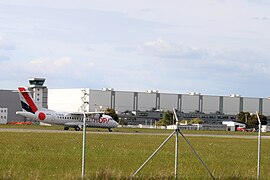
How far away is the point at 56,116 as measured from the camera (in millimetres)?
81938

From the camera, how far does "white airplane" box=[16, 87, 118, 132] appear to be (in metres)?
80.8

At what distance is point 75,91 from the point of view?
152000mm

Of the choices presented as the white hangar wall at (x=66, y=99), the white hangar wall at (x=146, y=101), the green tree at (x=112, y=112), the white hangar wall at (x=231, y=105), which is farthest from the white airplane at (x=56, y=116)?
the white hangar wall at (x=231, y=105)

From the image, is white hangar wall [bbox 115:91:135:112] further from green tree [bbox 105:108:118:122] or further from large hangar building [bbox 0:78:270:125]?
green tree [bbox 105:108:118:122]

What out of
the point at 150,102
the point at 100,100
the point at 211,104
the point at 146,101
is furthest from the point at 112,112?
the point at 211,104

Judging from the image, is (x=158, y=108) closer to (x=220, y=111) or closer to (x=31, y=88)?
(x=220, y=111)

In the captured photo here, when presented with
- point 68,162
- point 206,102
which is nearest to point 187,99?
point 206,102

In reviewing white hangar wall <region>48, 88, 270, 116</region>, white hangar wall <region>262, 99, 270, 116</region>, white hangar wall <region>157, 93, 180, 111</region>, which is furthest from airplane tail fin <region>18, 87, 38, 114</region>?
white hangar wall <region>262, 99, 270, 116</region>

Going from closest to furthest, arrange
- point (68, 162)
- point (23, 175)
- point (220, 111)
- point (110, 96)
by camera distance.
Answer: point (23, 175) < point (68, 162) < point (110, 96) < point (220, 111)

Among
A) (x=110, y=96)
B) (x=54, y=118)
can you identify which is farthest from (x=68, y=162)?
(x=110, y=96)

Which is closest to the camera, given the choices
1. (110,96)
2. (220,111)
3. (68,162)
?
(68,162)

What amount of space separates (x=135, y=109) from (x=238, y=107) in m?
29.7

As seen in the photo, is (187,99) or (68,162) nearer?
(68,162)

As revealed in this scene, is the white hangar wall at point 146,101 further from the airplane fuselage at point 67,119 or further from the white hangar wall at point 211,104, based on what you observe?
the airplane fuselage at point 67,119
